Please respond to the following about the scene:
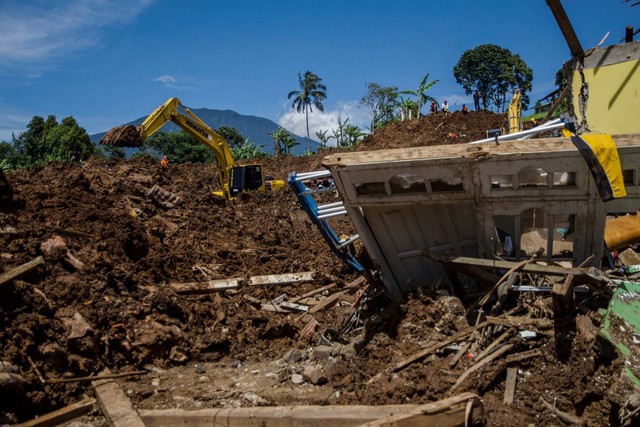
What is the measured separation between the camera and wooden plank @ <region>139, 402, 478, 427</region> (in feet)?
16.5

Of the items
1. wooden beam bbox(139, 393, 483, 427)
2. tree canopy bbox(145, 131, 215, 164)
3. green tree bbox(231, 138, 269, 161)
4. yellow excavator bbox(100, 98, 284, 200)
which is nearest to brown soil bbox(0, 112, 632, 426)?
wooden beam bbox(139, 393, 483, 427)

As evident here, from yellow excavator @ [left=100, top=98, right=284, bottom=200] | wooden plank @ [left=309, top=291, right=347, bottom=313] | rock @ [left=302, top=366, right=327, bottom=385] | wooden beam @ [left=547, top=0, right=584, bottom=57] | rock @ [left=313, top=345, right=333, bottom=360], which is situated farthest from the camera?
yellow excavator @ [left=100, top=98, right=284, bottom=200]

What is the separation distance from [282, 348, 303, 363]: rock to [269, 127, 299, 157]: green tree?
33747mm

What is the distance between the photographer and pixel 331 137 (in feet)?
131

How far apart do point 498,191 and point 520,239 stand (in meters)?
0.79

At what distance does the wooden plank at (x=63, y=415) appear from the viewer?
19.5 ft

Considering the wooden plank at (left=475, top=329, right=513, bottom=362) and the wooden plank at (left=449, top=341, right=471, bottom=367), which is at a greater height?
the wooden plank at (left=475, top=329, right=513, bottom=362)

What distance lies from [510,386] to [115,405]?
4571mm

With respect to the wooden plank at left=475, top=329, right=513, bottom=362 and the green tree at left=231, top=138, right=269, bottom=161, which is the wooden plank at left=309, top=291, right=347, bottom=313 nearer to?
the wooden plank at left=475, top=329, right=513, bottom=362

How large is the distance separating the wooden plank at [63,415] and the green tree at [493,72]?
49.7m

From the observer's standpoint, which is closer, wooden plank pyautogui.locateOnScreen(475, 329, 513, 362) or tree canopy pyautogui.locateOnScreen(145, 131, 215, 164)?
wooden plank pyautogui.locateOnScreen(475, 329, 513, 362)

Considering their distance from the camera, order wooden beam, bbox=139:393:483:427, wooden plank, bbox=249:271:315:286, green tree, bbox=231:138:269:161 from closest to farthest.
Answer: wooden beam, bbox=139:393:483:427 < wooden plank, bbox=249:271:315:286 < green tree, bbox=231:138:269:161

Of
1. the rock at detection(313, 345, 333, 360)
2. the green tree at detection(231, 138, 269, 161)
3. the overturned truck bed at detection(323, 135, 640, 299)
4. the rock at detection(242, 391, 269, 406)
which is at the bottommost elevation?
the rock at detection(242, 391, 269, 406)

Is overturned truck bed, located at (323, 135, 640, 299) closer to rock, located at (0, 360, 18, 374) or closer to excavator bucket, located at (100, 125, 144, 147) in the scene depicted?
rock, located at (0, 360, 18, 374)
